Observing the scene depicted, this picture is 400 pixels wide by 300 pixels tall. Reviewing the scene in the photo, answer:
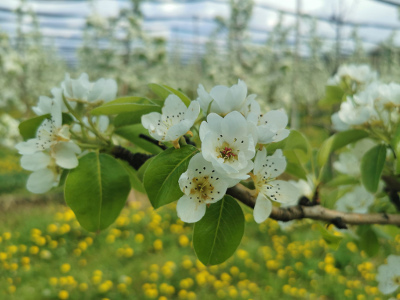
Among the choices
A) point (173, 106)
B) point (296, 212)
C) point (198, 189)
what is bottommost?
point (296, 212)

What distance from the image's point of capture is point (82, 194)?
61 centimetres

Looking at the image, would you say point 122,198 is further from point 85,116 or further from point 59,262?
point 59,262

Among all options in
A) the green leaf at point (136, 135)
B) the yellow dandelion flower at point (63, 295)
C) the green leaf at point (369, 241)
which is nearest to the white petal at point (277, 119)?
the green leaf at point (136, 135)

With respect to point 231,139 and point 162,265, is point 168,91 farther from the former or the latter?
point 162,265

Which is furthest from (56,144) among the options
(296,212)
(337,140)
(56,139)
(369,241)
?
(369,241)

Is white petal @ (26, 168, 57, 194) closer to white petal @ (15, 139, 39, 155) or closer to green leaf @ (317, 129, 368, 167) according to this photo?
white petal @ (15, 139, 39, 155)

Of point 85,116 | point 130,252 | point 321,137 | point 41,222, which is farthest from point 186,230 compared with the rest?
point 85,116

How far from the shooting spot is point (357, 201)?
3.02ft

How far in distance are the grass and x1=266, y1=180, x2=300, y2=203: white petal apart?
2.01m

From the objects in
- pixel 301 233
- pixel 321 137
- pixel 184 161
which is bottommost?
pixel 301 233

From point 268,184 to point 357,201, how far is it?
17.9 inches

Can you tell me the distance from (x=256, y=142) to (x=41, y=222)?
3.75m

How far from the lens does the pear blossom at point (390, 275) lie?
0.87 m

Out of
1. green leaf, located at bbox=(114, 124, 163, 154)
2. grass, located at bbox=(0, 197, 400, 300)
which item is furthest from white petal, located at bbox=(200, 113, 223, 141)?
grass, located at bbox=(0, 197, 400, 300)
